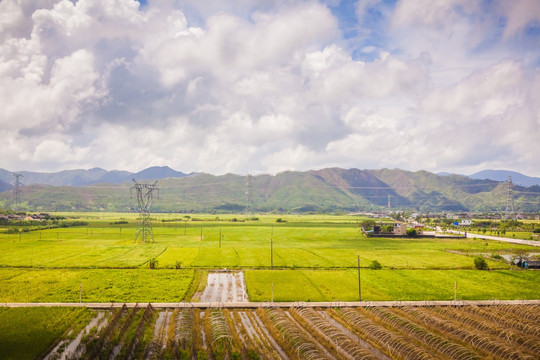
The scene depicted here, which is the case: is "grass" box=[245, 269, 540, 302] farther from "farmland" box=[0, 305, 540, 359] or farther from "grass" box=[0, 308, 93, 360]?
"grass" box=[0, 308, 93, 360]

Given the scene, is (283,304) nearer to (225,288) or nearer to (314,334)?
(314,334)

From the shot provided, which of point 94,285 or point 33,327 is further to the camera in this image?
point 94,285

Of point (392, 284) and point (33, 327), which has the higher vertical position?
point (33, 327)

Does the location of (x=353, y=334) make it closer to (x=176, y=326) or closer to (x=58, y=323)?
(x=176, y=326)

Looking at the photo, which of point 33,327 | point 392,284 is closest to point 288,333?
point 33,327

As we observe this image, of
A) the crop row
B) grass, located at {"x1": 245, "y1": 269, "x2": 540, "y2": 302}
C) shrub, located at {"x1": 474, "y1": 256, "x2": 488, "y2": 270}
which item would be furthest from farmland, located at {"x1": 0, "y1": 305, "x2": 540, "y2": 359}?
shrub, located at {"x1": 474, "y1": 256, "x2": 488, "y2": 270}

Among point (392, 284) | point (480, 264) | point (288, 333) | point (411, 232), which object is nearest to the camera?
point (288, 333)

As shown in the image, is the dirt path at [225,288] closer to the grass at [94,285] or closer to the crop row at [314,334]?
the grass at [94,285]

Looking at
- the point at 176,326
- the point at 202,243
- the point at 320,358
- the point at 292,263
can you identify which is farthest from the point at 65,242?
the point at 320,358
